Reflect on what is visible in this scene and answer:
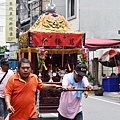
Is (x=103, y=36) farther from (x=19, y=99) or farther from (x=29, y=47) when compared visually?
(x=19, y=99)

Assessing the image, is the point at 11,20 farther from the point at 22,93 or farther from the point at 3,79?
the point at 22,93

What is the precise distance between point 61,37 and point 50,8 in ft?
3.39

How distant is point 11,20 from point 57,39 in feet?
140

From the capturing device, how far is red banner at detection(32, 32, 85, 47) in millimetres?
11328

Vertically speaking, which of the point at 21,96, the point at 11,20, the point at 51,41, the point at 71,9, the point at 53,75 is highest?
the point at 71,9

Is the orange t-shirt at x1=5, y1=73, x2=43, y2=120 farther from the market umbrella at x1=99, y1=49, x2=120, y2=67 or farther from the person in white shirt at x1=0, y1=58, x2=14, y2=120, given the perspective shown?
the market umbrella at x1=99, y1=49, x2=120, y2=67

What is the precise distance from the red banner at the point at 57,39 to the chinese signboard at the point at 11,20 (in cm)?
4144

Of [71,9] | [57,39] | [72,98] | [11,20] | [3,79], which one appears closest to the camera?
[72,98]

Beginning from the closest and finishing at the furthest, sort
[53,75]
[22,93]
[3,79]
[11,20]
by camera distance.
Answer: [22,93]
[3,79]
[53,75]
[11,20]

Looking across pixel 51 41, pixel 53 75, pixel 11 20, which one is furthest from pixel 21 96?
pixel 11 20

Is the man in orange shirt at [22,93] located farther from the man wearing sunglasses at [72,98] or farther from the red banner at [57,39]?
the red banner at [57,39]

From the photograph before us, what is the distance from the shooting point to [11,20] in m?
53.4

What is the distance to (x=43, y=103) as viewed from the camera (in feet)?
38.2

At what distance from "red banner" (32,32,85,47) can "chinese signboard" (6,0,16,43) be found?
4144 centimetres
